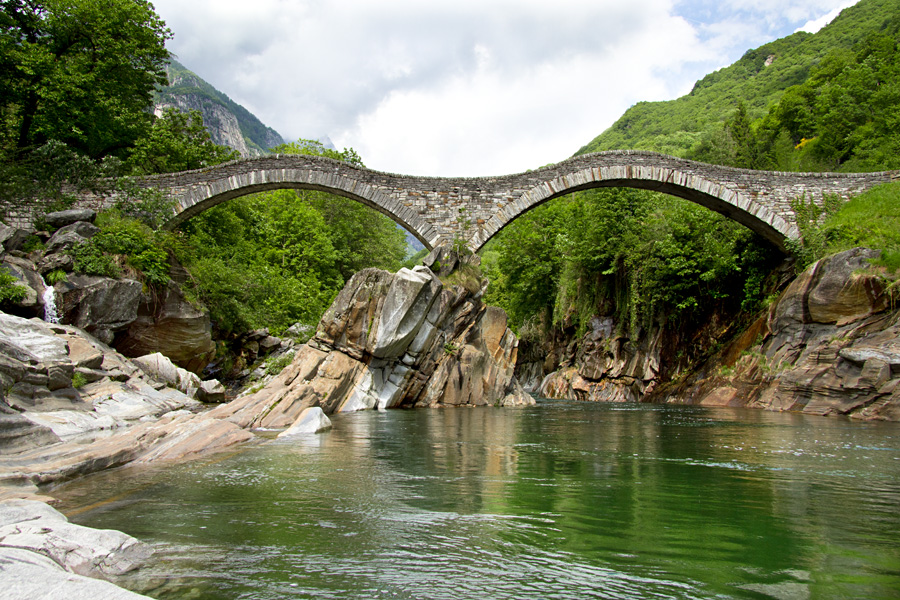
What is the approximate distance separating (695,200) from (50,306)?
2094cm

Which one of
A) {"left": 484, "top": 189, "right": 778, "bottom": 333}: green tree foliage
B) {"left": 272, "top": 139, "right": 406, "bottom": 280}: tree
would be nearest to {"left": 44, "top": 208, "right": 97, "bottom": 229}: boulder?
{"left": 272, "top": 139, "right": 406, "bottom": 280}: tree

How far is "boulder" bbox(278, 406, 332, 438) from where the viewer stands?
8.74 meters

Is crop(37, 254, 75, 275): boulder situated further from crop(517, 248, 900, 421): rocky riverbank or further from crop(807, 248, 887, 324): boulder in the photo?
crop(807, 248, 887, 324): boulder

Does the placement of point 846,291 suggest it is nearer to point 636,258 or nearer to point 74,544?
point 636,258

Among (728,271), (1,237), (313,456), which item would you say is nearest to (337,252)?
(1,237)

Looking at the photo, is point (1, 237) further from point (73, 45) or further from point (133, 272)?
point (73, 45)

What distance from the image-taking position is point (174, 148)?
73.1 ft

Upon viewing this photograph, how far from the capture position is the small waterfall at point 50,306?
12008 mm

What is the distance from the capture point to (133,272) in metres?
14.1

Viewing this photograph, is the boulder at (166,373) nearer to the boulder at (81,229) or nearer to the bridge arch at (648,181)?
the boulder at (81,229)

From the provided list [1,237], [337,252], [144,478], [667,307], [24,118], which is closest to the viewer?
[144,478]

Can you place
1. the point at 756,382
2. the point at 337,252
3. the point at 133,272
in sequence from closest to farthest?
the point at 133,272 < the point at 756,382 < the point at 337,252

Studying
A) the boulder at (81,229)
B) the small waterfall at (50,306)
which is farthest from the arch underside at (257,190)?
the small waterfall at (50,306)

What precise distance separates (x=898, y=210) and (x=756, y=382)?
24.8ft
